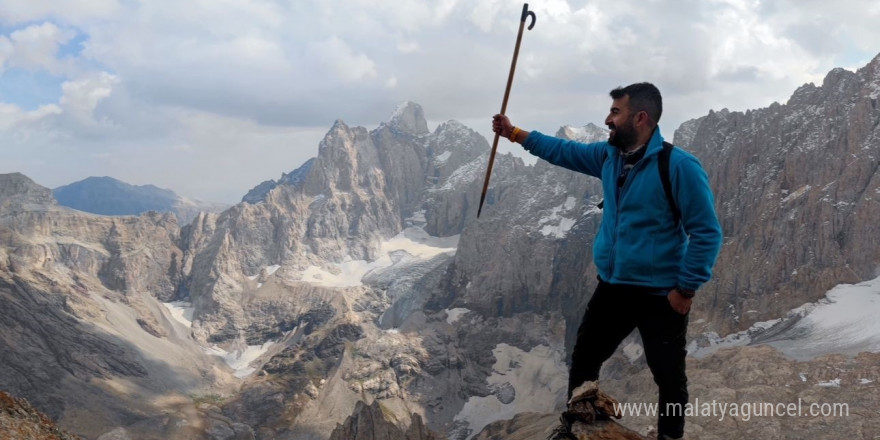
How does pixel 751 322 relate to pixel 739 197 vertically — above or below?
below

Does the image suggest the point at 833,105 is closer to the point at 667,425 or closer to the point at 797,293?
the point at 797,293

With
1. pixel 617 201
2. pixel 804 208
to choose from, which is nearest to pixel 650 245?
pixel 617 201

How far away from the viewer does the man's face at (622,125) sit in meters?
9.27

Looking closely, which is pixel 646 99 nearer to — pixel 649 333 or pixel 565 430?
pixel 649 333

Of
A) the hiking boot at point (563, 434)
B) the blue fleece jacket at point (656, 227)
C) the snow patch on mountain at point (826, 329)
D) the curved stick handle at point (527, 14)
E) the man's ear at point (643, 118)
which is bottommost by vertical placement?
the snow patch on mountain at point (826, 329)

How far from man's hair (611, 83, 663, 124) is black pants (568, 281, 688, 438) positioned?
2.46 metres

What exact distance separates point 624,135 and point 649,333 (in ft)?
9.23

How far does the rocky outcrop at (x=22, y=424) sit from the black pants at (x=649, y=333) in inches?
293

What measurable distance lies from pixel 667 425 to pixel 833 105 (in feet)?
616

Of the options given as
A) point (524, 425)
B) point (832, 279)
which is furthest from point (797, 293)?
point (524, 425)

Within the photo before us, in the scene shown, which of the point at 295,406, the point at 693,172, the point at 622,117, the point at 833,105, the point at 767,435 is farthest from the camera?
the point at 295,406

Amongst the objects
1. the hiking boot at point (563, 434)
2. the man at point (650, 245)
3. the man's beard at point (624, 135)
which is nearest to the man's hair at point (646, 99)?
the man at point (650, 245)

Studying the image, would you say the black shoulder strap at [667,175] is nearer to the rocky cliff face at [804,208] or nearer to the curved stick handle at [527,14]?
the curved stick handle at [527,14]

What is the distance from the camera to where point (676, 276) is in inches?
356
